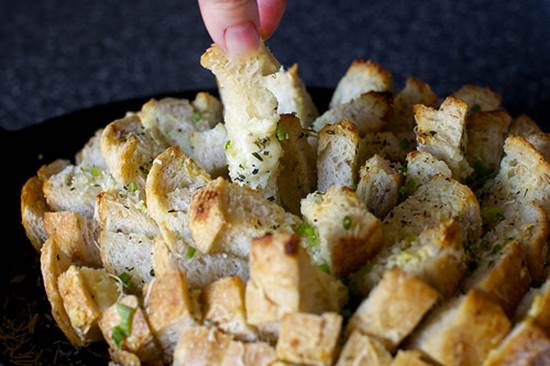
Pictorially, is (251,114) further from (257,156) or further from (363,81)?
(363,81)

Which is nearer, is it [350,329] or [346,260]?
[350,329]

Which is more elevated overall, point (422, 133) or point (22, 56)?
point (422, 133)

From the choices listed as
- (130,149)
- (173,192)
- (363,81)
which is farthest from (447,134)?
(130,149)

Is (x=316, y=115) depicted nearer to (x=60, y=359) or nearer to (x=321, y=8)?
(x=60, y=359)

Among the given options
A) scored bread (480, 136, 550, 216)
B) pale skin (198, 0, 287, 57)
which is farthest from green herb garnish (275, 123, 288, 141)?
scored bread (480, 136, 550, 216)

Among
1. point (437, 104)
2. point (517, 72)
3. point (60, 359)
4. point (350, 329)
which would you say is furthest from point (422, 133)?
point (517, 72)

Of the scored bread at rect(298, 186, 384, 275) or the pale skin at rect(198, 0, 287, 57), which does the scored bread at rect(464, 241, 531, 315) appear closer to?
the scored bread at rect(298, 186, 384, 275)
